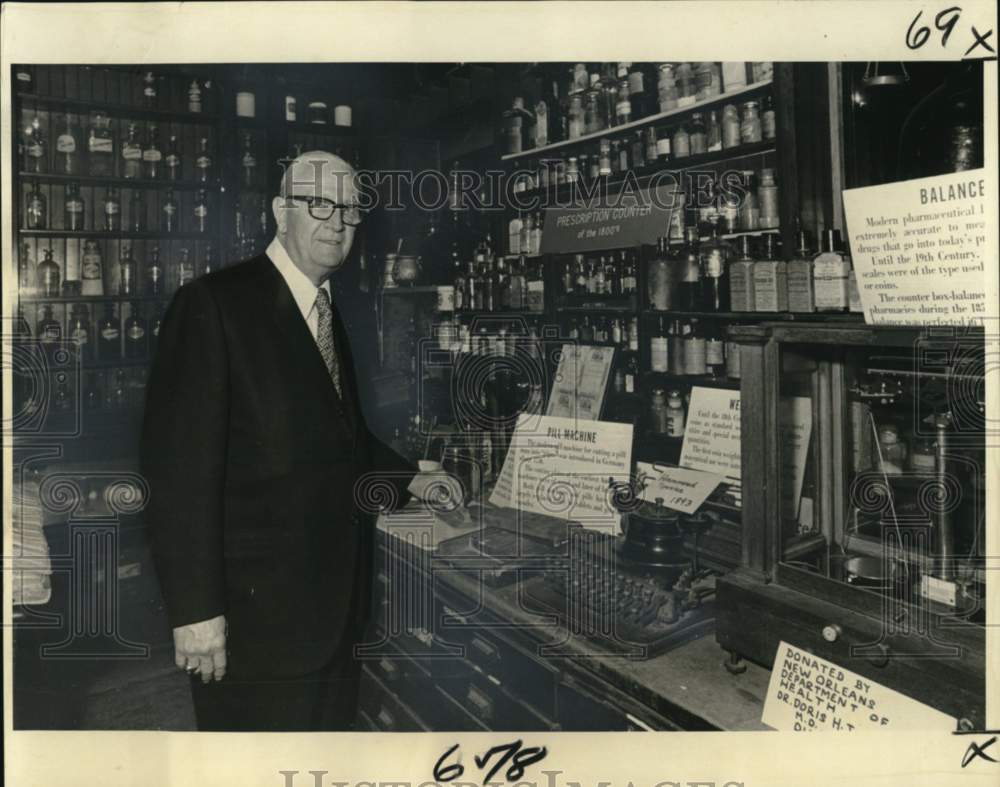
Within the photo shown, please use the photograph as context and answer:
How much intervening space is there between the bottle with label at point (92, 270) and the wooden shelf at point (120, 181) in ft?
0.67

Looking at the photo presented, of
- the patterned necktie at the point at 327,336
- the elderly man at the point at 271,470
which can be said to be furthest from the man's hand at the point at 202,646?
the patterned necktie at the point at 327,336

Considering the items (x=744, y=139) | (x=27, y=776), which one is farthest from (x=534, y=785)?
(x=744, y=139)

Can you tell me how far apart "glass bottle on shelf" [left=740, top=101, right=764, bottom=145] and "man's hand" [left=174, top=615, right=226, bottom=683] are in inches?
60.1

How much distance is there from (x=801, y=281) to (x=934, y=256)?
224mm

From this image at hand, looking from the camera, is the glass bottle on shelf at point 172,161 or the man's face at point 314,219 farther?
the glass bottle on shelf at point 172,161

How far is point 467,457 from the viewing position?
5.43 feet

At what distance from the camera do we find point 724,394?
1.64 metres

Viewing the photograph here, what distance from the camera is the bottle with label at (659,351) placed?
1.85 m

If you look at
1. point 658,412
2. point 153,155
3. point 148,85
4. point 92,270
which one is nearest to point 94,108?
point 148,85

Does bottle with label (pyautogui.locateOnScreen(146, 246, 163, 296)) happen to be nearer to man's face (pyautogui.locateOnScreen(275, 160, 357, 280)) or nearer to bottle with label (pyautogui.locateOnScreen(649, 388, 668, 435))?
man's face (pyautogui.locateOnScreen(275, 160, 357, 280))

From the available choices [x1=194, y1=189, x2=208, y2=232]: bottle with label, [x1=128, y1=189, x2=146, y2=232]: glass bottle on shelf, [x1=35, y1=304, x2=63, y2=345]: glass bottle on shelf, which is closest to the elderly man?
[x1=35, y1=304, x2=63, y2=345]: glass bottle on shelf

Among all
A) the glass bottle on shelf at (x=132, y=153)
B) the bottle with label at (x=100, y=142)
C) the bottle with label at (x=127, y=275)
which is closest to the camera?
the bottle with label at (x=100, y=142)

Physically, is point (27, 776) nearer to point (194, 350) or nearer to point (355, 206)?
point (194, 350)

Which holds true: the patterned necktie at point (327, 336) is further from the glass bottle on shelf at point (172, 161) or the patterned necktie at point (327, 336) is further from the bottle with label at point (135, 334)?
the bottle with label at point (135, 334)
